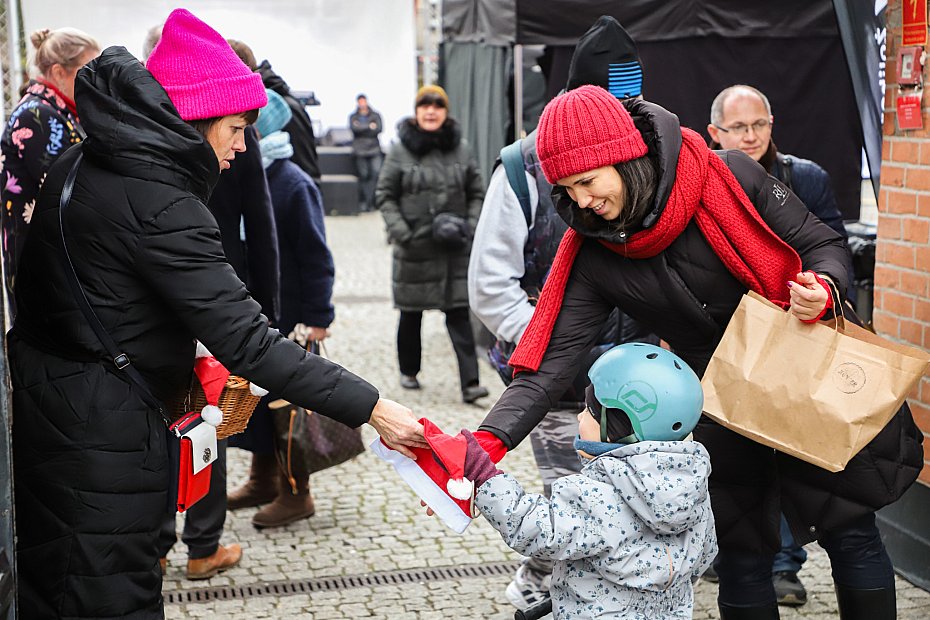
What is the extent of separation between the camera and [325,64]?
71.5ft

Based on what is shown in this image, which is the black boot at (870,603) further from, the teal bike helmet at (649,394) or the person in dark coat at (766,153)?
the person in dark coat at (766,153)

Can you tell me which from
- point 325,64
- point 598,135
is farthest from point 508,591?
point 325,64

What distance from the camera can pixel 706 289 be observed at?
3.07 m

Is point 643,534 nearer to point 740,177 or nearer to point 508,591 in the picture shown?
point 740,177

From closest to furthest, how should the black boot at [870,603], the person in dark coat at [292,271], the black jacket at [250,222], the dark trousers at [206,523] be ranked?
the black boot at [870,603] < the black jacket at [250,222] < the dark trousers at [206,523] < the person in dark coat at [292,271]

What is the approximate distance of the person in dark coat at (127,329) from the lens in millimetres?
2539

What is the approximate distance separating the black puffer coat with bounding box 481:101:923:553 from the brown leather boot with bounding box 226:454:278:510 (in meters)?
2.57

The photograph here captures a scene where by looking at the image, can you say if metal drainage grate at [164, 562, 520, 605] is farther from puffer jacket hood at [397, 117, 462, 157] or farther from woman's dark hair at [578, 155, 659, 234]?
puffer jacket hood at [397, 117, 462, 157]

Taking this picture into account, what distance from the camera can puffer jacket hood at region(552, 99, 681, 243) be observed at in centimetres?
288

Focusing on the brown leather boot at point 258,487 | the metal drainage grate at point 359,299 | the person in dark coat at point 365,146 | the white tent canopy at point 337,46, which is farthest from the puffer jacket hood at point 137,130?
the person in dark coat at point 365,146

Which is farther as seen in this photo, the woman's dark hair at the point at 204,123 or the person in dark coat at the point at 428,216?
the person in dark coat at the point at 428,216

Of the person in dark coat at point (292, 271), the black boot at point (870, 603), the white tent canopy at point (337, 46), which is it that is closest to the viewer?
the black boot at point (870, 603)

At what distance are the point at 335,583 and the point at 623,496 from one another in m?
2.33

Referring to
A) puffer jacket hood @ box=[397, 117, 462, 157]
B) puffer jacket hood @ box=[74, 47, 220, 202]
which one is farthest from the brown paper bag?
puffer jacket hood @ box=[397, 117, 462, 157]
